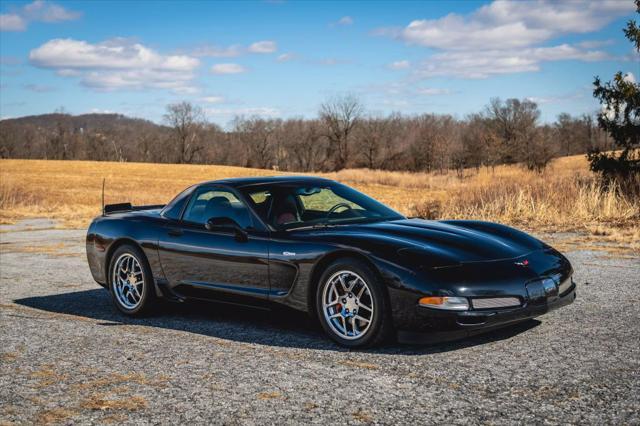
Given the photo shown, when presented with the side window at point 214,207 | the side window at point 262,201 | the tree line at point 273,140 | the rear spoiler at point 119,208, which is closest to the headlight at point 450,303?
the side window at point 262,201

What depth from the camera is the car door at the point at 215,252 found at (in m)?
5.66

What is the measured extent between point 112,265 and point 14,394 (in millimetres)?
2929

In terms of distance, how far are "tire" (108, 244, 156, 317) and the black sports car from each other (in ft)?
0.05

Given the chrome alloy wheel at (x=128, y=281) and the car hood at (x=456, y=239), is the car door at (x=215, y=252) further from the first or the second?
the car hood at (x=456, y=239)

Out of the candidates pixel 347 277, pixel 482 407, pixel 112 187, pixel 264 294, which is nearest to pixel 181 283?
pixel 264 294

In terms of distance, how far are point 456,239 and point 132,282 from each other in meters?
3.38

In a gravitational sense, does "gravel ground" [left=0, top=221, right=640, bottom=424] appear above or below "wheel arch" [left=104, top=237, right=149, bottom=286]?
below

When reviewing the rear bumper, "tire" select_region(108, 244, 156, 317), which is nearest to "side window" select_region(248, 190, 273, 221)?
"tire" select_region(108, 244, 156, 317)

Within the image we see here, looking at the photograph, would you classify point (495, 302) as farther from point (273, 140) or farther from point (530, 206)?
point (273, 140)

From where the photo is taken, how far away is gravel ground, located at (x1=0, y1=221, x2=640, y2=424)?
11.9 feet

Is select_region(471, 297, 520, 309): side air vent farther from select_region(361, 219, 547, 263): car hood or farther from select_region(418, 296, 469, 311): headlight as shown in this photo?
select_region(361, 219, 547, 263): car hood

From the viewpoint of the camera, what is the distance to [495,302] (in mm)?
4645

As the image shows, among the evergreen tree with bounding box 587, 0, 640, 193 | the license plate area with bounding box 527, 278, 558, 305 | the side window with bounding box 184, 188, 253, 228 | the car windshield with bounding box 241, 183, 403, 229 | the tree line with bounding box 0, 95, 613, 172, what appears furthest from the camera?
the tree line with bounding box 0, 95, 613, 172

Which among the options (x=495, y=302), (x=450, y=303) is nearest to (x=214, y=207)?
(x=450, y=303)
